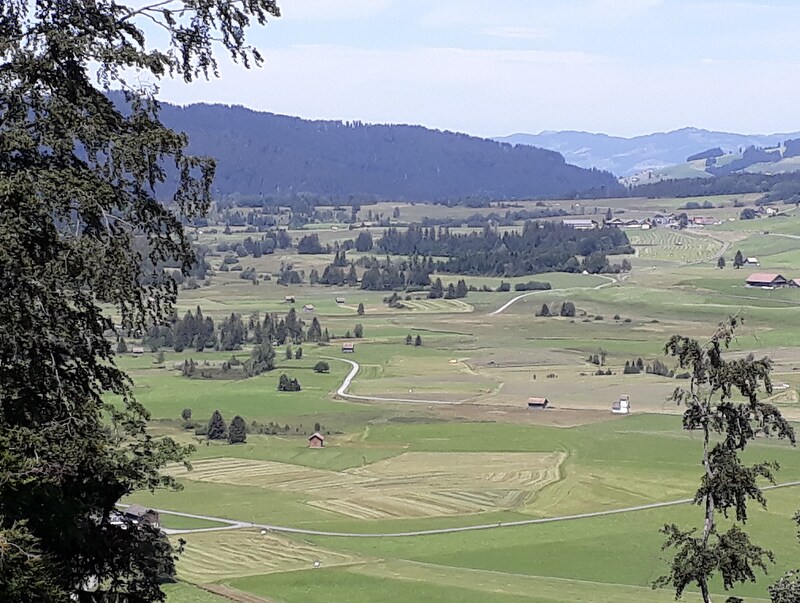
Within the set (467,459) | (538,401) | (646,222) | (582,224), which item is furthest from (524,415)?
(582,224)

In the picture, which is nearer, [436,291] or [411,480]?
[411,480]

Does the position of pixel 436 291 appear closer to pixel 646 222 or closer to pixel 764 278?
pixel 764 278

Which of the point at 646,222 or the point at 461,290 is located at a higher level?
the point at 646,222

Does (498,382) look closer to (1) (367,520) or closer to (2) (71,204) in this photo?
(1) (367,520)

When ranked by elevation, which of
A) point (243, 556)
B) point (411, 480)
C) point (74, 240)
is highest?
point (74, 240)

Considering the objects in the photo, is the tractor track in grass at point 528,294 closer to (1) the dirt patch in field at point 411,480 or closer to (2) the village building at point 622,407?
(2) the village building at point 622,407

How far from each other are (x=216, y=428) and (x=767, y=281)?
6936 centimetres

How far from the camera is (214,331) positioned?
97.4m

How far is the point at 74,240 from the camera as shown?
360 inches

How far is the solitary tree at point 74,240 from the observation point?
29.1 feet

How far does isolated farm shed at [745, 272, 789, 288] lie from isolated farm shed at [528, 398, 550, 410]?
53328 millimetres

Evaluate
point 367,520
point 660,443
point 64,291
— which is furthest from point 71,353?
point 660,443

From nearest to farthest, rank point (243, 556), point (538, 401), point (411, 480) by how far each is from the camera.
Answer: point (243, 556) < point (411, 480) < point (538, 401)

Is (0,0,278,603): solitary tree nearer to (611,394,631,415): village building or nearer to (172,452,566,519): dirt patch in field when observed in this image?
(172,452,566,519): dirt patch in field
